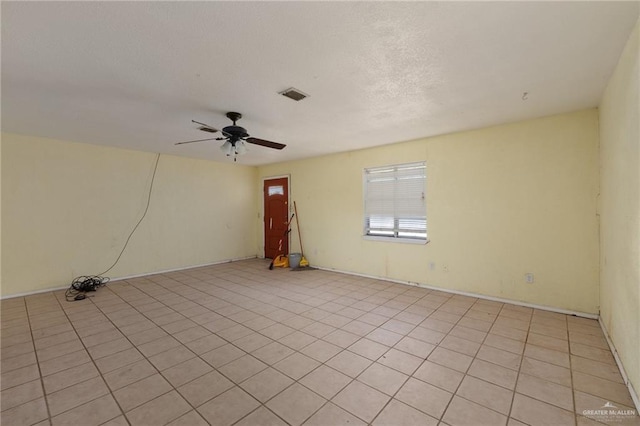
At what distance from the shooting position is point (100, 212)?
4809 mm

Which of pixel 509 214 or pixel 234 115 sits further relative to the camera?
pixel 509 214

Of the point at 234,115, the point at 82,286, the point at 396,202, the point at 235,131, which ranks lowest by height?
the point at 82,286

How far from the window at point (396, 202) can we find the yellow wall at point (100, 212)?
3.64m

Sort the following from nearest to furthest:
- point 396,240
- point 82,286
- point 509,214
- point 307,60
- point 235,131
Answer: point 307,60, point 235,131, point 509,214, point 82,286, point 396,240

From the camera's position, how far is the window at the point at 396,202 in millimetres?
4430

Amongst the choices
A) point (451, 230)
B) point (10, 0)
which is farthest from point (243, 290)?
point (10, 0)

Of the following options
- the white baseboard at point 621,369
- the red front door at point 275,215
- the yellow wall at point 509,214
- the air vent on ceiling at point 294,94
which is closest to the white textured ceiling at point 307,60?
the air vent on ceiling at point 294,94

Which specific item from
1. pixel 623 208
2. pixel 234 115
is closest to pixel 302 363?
pixel 234 115

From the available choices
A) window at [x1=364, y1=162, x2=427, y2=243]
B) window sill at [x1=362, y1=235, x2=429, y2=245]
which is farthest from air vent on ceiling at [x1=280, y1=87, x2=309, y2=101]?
window sill at [x1=362, y1=235, x2=429, y2=245]

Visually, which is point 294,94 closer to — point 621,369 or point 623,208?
point 623,208

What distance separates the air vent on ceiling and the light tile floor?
2456 millimetres

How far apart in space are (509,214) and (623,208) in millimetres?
1496

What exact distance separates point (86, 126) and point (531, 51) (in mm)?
5060

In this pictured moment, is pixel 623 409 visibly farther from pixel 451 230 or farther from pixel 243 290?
pixel 243 290
